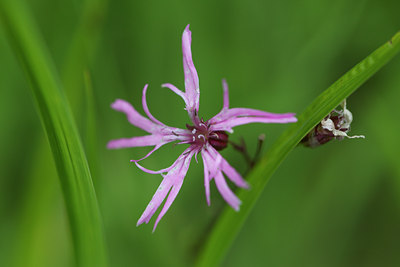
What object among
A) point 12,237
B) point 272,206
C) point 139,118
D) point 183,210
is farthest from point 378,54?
point 12,237

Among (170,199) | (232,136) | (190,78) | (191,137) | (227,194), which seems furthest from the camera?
(232,136)

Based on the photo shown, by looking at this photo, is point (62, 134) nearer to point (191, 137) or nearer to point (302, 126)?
point (191, 137)

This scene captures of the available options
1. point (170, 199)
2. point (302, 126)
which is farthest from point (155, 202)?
point (302, 126)

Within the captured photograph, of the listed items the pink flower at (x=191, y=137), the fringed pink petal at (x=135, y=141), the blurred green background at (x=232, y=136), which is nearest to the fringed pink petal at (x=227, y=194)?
the pink flower at (x=191, y=137)

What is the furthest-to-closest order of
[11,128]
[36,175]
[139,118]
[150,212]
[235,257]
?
[11,128] < [235,257] < [36,175] < [139,118] < [150,212]

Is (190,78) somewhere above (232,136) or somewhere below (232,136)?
below

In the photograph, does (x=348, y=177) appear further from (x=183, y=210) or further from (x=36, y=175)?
(x=36, y=175)

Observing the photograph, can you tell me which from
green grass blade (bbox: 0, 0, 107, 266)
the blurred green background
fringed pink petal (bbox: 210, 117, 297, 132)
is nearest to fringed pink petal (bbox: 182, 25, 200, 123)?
fringed pink petal (bbox: 210, 117, 297, 132)
